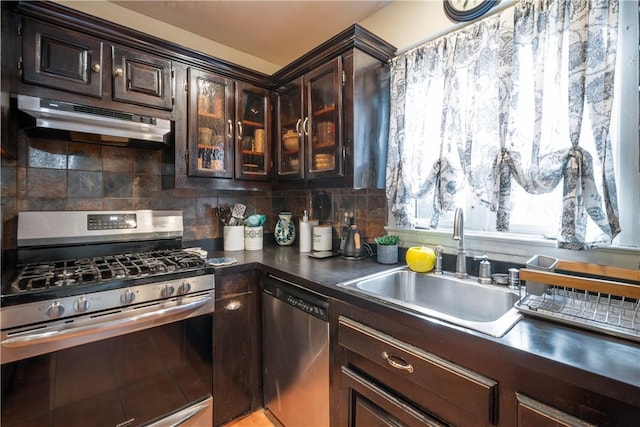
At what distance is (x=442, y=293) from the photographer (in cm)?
140

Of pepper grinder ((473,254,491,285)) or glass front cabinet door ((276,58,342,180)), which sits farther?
glass front cabinet door ((276,58,342,180))

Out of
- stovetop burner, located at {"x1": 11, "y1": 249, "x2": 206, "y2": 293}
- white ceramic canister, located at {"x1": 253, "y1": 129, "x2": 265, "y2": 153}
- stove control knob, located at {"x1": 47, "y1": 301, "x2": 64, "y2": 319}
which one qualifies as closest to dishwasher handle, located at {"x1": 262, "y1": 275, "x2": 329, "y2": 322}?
stovetop burner, located at {"x1": 11, "y1": 249, "x2": 206, "y2": 293}

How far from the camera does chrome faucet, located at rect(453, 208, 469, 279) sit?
1.35 m

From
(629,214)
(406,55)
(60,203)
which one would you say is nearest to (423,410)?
(629,214)

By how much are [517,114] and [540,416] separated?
110 cm

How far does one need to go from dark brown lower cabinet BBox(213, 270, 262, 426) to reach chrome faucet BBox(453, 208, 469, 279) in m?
1.14

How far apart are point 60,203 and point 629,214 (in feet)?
8.93

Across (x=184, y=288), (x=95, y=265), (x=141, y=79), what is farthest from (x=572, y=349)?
(x=141, y=79)

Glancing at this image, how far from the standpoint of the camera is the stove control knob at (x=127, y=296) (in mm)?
1251

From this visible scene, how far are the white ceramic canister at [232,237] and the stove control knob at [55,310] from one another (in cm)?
106

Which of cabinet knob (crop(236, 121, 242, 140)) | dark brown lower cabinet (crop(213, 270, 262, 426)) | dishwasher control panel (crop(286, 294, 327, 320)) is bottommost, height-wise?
dark brown lower cabinet (crop(213, 270, 262, 426))

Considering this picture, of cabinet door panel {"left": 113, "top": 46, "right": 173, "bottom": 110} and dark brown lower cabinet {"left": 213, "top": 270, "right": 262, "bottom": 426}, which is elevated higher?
cabinet door panel {"left": 113, "top": 46, "right": 173, "bottom": 110}

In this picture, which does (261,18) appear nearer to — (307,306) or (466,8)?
(466,8)

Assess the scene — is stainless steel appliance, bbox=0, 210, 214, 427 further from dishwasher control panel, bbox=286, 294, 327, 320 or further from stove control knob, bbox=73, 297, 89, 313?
dishwasher control panel, bbox=286, 294, 327, 320
